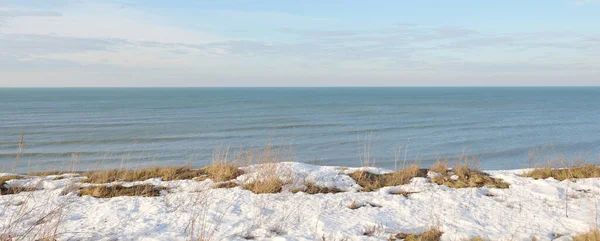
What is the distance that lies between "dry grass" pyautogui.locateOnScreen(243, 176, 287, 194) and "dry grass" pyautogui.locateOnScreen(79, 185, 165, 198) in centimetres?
156

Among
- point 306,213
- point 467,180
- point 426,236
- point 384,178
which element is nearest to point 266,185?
point 306,213

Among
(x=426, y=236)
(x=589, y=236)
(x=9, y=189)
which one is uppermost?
(x=589, y=236)

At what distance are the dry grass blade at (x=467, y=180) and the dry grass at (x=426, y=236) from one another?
8.88 feet

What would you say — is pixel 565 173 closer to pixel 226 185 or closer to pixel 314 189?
pixel 314 189

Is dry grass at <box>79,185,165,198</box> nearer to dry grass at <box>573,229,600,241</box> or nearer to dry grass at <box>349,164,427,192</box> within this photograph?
dry grass at <box>349,164,427,192</box>

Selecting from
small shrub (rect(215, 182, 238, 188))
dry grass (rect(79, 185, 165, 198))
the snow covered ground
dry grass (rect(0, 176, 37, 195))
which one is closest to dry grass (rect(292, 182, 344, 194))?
the snow covered ground

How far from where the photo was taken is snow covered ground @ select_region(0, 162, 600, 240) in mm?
4781

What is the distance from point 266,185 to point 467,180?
149 inches

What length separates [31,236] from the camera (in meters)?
4.29

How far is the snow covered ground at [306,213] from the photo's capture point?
15.7 feet

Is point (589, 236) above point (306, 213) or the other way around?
above

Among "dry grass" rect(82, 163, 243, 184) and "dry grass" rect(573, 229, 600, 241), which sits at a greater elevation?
"dry grass" rect(573, 229, 600, 241)

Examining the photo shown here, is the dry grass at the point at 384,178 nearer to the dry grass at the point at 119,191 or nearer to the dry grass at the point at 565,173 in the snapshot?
the dry grass at the point at 565,173

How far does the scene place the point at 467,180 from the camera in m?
7.70
